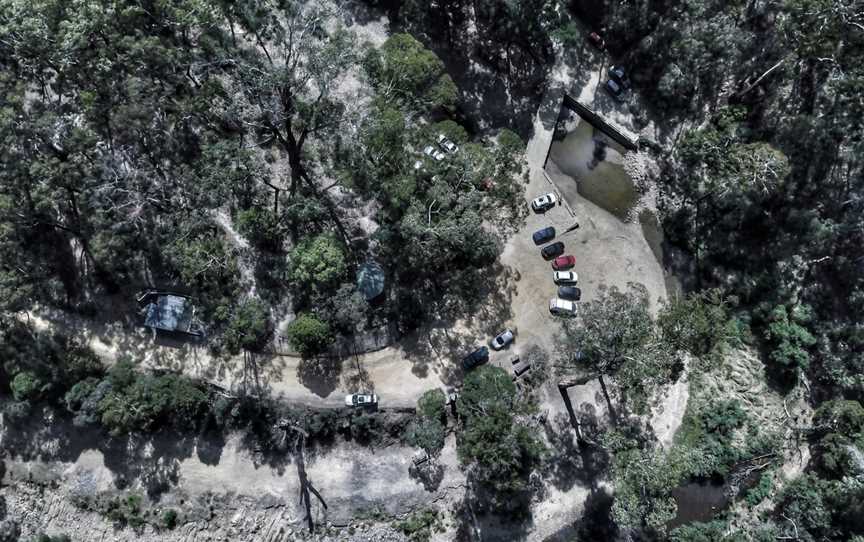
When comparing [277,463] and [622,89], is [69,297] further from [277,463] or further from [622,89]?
[622,89]

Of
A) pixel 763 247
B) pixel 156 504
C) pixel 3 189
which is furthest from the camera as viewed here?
pixel 763 247

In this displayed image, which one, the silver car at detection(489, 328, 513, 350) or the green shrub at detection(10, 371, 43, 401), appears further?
the silver car at detection(489, 328, 513, 350)

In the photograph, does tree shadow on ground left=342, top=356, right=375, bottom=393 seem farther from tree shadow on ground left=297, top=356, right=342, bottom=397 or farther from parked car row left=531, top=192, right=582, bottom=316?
parked car row left=531, top=192, right=582, bottom=316

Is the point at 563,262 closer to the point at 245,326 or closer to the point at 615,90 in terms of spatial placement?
the point at 615,90

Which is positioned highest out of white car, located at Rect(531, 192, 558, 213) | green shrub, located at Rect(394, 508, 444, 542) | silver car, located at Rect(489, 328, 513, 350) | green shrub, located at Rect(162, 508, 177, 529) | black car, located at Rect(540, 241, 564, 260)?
white car, located at Rect(531, 192, 558, 213)

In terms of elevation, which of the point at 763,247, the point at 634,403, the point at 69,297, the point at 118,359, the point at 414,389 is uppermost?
the point at 69,297

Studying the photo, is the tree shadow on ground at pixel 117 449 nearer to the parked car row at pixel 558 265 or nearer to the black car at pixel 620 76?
the parked car row at pixel 558 265

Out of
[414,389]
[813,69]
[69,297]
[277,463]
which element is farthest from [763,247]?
[69,297]

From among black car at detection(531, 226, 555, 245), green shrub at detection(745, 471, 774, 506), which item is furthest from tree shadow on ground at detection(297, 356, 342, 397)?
green shrub at detection(745, 471, 774, 506)
